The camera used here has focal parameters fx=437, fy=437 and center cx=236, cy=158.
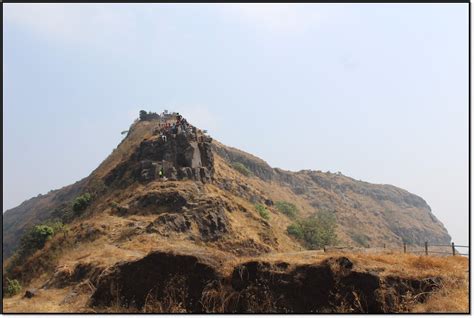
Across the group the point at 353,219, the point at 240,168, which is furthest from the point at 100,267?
the point at 353,219

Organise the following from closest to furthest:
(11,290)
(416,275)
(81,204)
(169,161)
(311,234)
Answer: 1. (416,275)
2. (11,290)
3. (169,161)
4. (81,204)
5. (311,234)

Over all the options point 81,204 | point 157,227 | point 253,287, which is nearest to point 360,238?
point 81,204

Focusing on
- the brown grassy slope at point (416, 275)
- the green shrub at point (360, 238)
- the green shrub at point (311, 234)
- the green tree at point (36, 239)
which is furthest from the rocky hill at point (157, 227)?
the green shrub at point (360, 238)

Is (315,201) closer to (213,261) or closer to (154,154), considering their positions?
(154,154)

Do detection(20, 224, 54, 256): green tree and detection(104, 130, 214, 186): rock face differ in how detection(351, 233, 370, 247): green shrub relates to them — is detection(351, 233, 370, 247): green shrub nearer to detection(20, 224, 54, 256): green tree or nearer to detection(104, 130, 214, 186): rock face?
detection(104, 130, 214, 186): rock face

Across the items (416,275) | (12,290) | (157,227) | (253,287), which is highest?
(157,227)

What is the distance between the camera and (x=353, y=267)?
14453 millimetres

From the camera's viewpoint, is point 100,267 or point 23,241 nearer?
point 100,267

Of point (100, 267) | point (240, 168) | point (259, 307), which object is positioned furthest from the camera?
point (240, 168)

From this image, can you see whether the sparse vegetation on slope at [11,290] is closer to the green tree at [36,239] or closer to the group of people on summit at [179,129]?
the green tree at [36,239]

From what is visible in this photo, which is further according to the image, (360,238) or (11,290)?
(360,238)

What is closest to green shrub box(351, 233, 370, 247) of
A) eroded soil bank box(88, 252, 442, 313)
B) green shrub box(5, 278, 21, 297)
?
green shrub box(5, 278, 21, 297)

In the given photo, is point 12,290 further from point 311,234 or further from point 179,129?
point 311,234

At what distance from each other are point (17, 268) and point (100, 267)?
540 inches
